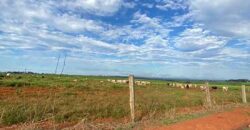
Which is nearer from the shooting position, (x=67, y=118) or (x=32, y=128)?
(x=32, y=128)

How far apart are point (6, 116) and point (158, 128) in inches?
254

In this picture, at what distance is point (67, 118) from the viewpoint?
15.7 meters

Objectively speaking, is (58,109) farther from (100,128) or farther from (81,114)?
(100,128)

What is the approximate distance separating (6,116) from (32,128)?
427 centimetres

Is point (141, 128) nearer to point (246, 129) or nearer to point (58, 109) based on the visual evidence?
point (246, 129)

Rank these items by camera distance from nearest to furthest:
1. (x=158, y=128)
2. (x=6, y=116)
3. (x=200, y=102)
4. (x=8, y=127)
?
(x=158, y=128), (x=8, y=127), (x=6, y=116), (x=200, y=102)

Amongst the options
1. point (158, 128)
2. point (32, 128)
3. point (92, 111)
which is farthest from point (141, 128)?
point (92, 111)

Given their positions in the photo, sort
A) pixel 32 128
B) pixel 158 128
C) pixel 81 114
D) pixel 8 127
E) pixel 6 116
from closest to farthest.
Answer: pixel 32 128 < pixel 158 128 < pixel 8 127 < pixel 6 116 < pixel 81 114

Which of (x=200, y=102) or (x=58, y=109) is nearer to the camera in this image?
(x=58, y=109)

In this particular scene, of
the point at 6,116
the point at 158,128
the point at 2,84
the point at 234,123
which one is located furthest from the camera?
the point at 2,84

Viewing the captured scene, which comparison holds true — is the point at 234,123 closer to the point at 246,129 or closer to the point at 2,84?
the point at 246,129

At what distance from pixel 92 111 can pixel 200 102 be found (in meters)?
13.0

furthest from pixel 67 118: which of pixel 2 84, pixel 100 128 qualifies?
pixel 2 84

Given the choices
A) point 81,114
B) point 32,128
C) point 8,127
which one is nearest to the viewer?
point 32,128
